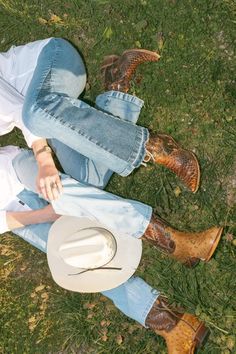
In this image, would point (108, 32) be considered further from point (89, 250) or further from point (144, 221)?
point (89, 250)

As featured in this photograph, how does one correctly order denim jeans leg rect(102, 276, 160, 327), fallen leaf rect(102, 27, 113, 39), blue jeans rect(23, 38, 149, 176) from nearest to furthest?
blue jeans rect(23, 38, 149, 176), denim jeans leg rect(102, 276, 160, 327), fallen leaf rect(102, 27, 113, 39)

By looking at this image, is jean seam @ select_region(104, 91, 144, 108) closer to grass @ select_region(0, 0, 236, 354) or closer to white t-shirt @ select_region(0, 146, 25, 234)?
grass @ select_region(0, 0, 236, 354)

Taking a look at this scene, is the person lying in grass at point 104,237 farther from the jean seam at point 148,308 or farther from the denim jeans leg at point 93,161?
the denim jeans leg at point 93,161

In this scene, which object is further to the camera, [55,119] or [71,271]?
[71,271]

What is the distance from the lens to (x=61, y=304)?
4.55 meters

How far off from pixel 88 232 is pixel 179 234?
2.16 ft

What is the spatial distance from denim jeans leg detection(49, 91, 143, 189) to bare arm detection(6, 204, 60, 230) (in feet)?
1.09

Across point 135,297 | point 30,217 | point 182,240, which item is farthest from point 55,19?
point 135,297

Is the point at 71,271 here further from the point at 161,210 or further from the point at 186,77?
the point at 186,77

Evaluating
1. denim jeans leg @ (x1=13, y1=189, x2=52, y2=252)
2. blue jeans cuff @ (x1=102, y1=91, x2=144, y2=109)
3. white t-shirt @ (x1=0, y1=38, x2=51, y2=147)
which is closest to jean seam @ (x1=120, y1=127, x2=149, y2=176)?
blue jeans cuff @ (x1=102, y1=91, x2=144, y2=109)

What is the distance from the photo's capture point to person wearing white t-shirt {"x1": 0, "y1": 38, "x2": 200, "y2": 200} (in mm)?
3512

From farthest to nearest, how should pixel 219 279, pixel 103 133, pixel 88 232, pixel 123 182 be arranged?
pixel 123 182 < pixel 219 279 < pixel 88 232 < pixel 103 133

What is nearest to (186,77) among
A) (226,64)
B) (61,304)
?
(226,64)

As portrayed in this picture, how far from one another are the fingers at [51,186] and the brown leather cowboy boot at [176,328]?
1196 millimetres
